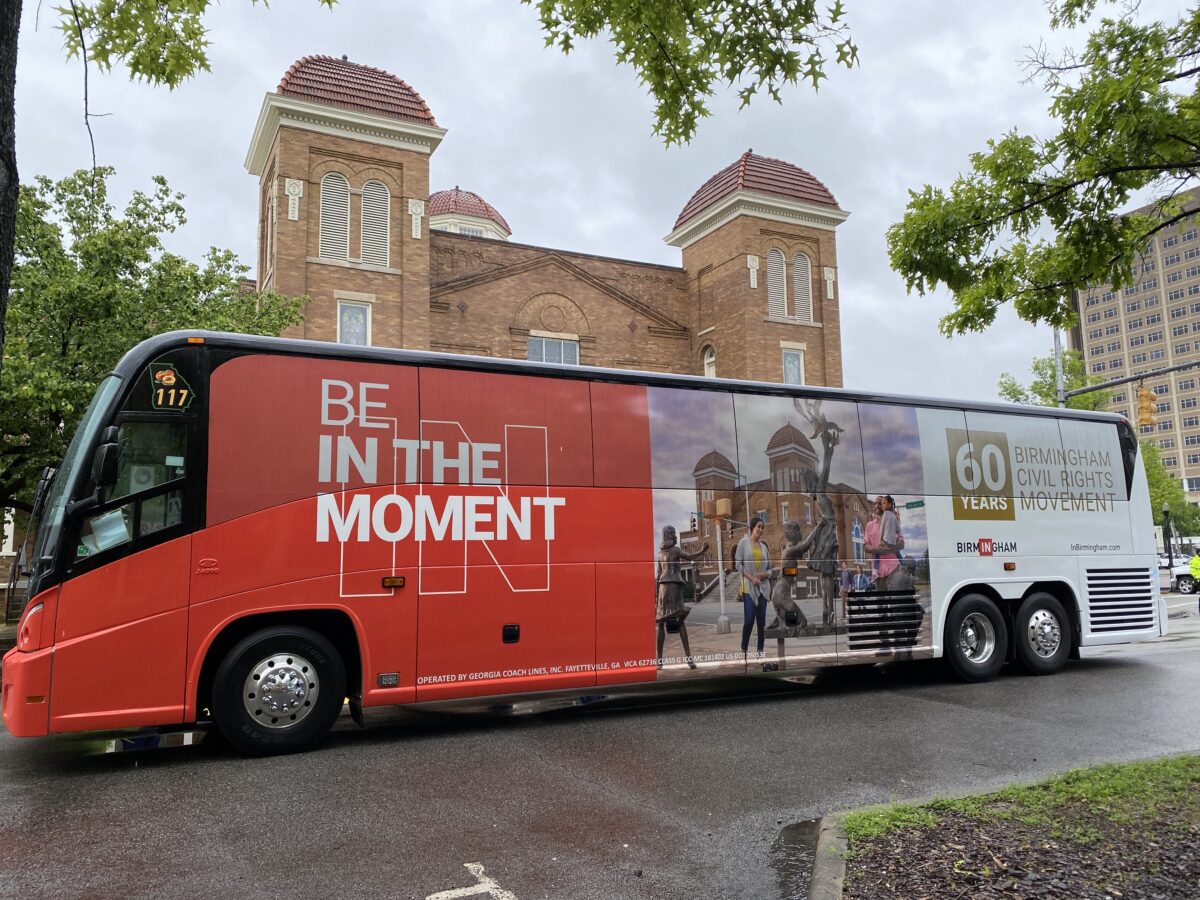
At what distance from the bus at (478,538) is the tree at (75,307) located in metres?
10.0

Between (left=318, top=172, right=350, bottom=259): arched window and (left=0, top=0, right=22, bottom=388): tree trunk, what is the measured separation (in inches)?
898

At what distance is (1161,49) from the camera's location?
6391 mm

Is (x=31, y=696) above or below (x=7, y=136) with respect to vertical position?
below

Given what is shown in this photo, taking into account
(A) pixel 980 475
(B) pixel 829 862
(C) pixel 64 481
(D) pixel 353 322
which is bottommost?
(B) pixel 829 862

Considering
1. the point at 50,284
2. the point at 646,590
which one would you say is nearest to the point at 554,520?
the point at 646,590

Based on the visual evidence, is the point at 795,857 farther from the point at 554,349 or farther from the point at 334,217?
the point at 554,349

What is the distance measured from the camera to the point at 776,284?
31.3 meters

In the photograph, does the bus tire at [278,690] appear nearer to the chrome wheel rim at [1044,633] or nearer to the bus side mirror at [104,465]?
the bus side mirror at [104,465]

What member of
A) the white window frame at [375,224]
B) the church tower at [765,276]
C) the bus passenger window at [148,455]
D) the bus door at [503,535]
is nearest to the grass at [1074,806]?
the bus door at [503,535]

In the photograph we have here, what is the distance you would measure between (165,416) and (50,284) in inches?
466

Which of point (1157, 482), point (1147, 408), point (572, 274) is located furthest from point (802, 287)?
point (1157, 482)

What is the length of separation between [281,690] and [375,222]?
21.2 metres

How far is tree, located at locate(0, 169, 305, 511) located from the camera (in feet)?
51.9

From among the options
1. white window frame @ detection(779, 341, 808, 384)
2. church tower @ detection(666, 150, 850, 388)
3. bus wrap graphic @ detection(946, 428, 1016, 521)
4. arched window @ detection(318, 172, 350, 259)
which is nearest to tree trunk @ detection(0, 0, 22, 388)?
bus wrap graphic @ detection(946, 428, 1016, 521)
